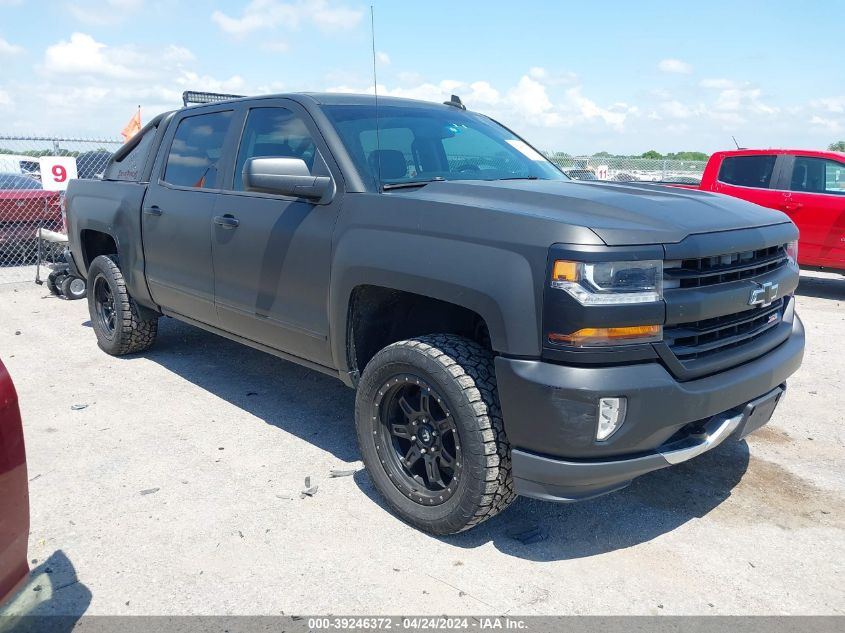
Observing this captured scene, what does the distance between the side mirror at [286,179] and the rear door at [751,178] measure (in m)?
7.18

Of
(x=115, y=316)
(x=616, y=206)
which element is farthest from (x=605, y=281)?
(x=115, y=316)

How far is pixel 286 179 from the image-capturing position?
10.6 feet

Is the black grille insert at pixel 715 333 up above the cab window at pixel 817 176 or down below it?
below

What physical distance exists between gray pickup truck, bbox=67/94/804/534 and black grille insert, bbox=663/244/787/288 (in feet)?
0.04

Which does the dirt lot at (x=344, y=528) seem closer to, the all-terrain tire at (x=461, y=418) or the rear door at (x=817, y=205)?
the all-terrain tire at (x=461, y=418)

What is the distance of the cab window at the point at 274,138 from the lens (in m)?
3.62

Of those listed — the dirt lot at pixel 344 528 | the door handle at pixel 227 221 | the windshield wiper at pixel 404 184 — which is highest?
the windshield wiper at pixel 404 184

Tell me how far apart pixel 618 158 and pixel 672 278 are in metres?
16.4

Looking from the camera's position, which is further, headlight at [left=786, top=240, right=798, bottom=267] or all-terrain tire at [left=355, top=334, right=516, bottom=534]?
headlight at [left=786, top=240, right=798, bottom=267]

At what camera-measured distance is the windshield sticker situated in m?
4.16

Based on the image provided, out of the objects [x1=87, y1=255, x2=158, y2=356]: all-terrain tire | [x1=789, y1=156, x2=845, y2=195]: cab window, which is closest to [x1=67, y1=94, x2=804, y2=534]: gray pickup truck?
[x1=87, y1=255, x2=158, y2=356]: all-terrain tire

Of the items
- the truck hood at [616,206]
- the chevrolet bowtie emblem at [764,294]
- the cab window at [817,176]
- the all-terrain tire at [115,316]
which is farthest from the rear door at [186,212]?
the cab window at [817,176]

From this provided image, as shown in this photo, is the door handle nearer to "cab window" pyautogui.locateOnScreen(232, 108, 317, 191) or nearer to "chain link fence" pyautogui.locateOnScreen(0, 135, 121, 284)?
"cab window" pyautogui.locateOnScreen(232, 108, 317, 191)

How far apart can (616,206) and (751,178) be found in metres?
7.39
